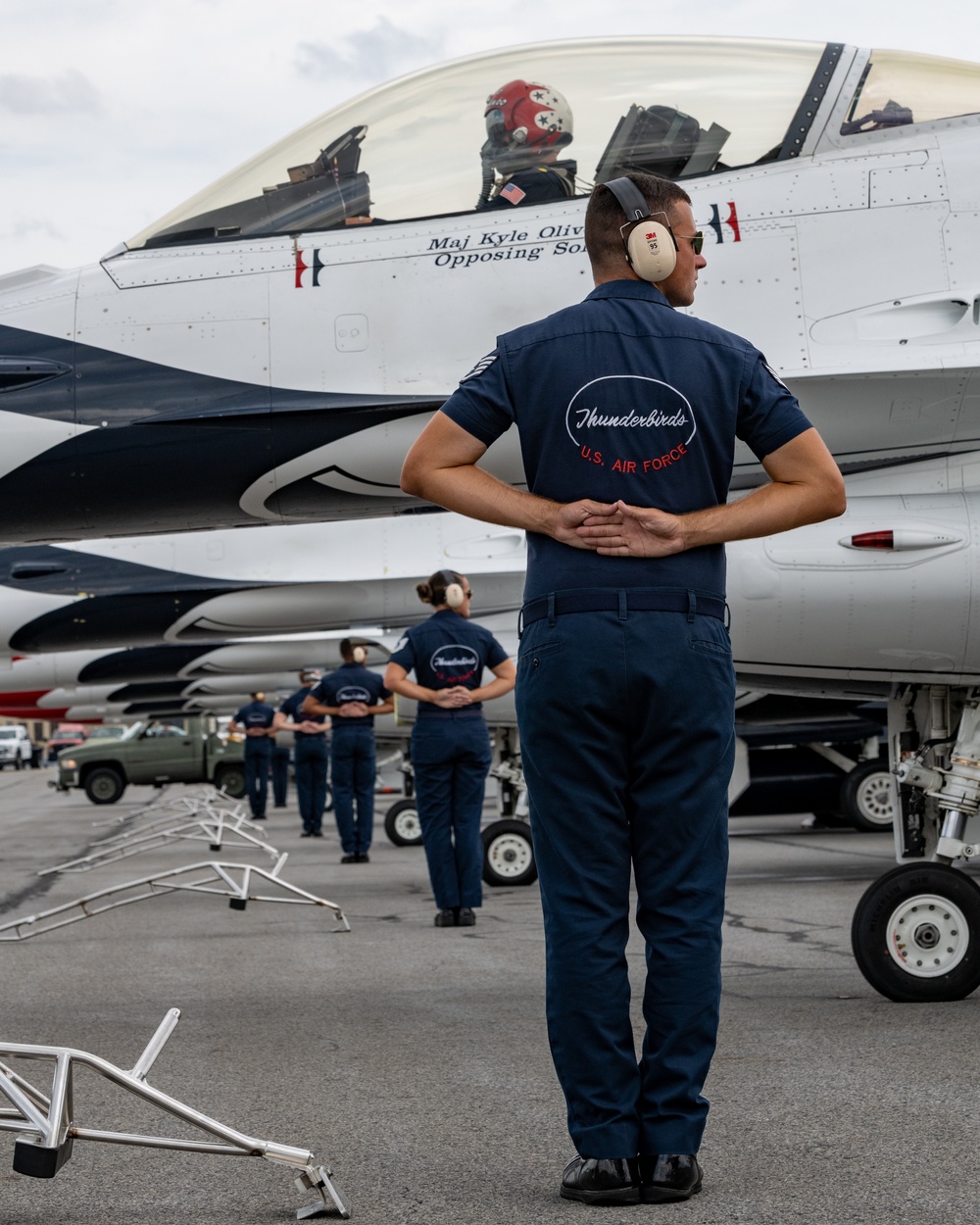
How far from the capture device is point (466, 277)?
587cm

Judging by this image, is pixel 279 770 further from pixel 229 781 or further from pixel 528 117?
pixel 528 117

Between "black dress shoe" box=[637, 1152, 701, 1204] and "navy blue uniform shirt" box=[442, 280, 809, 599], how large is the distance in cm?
115

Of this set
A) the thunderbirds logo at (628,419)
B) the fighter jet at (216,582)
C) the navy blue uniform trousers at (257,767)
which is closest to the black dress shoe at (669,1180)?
the thunderbirds logo at (628,419)

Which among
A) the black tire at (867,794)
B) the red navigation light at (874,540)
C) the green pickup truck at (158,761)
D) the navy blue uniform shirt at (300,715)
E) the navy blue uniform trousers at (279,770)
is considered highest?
the red navigation light at (874,540)

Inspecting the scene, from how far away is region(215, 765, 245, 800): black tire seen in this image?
3369 cm

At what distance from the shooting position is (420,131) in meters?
5.94

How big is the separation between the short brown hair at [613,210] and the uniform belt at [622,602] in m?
0.75

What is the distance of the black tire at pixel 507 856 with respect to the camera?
36.1ft

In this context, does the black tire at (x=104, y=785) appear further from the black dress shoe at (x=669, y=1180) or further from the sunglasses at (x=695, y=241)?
the black dress shoe at (x=669, y=1180)

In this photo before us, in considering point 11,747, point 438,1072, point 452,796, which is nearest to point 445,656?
point 452,796

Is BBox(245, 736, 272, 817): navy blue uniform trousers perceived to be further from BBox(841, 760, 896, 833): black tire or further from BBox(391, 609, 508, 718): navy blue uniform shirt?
BBox(391, 609, 508, 718): navy blue uniform shirt

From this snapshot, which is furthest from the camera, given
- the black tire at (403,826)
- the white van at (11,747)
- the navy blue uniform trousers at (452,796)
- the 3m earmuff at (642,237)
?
the white van at (11,747)

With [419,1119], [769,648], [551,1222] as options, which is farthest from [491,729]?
[551,1222]

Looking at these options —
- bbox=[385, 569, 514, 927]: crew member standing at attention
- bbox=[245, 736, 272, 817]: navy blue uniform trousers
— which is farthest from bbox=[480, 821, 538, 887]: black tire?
bbox=[245, 736, 272, 817]: navy blue uniform trousers
